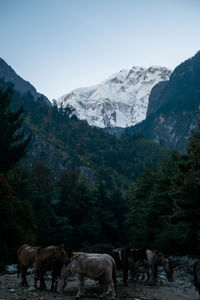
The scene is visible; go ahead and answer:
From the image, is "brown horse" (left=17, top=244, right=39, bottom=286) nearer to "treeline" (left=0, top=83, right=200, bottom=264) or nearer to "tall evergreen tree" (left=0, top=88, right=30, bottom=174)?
"treeline" (left=0, top=83, right=200, bottom=264)

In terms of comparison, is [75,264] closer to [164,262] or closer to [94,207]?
[164,262]

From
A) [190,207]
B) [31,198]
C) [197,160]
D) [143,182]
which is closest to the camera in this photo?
[197,160]

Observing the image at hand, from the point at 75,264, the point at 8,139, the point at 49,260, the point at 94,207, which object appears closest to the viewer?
the point at 75,264

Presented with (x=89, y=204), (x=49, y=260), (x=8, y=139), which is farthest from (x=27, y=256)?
(x=89, y=204)

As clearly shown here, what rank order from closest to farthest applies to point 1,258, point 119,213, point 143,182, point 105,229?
point 1,258 < point 143,182 < point 105,229 < point 119,213

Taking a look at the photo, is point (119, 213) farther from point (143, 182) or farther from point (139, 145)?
point (139, 145)

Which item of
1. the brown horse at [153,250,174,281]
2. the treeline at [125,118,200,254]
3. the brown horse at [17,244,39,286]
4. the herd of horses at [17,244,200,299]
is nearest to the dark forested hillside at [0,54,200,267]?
the treeline at [125,118,200,254]

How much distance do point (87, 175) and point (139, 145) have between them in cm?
5407

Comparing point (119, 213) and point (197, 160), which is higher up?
point (197, 160)

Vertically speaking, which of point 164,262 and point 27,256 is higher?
point 27,256

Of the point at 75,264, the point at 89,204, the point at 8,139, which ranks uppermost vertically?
the point at 8,139

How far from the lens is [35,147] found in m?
127

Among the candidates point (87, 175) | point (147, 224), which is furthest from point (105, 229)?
point (87, 175)

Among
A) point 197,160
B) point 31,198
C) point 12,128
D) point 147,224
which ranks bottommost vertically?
point 147,224
